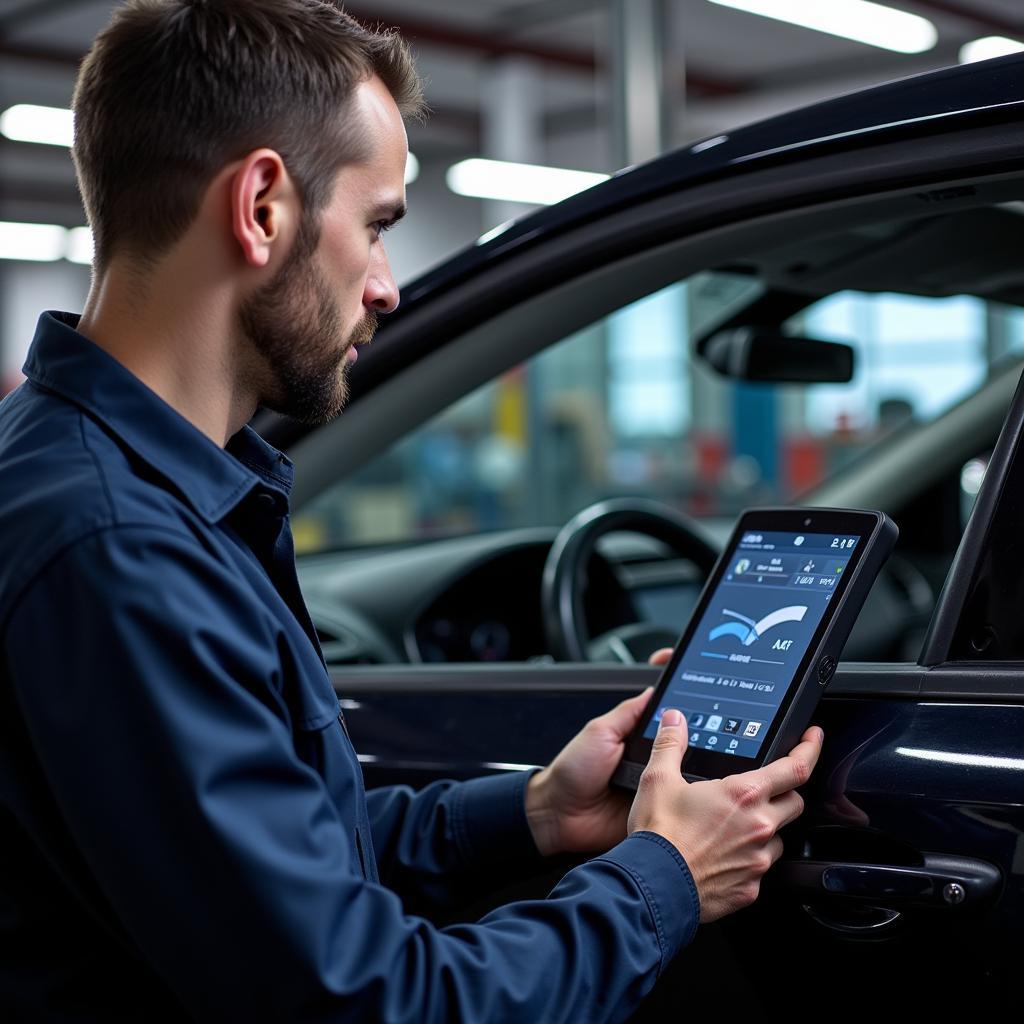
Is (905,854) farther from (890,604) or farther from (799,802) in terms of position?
(890,604)

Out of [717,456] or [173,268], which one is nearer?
[173,268]

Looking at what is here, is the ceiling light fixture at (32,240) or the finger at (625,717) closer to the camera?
the finger at (625,717)

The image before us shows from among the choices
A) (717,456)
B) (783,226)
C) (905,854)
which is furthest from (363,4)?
(905,854)

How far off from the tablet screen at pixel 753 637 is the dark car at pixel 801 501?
0.20ft

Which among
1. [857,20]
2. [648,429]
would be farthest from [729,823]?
[648,429]

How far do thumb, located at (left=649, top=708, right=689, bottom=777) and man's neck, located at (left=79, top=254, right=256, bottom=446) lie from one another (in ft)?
1.51

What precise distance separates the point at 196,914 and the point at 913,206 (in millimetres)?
905

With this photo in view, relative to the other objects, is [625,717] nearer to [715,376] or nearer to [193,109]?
[193,109]

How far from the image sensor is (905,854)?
1.07 m

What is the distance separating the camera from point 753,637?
48.3 inches

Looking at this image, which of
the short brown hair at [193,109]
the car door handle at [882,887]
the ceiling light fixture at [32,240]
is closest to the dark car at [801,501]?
the car door handle at [882,887]

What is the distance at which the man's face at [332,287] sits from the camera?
3.35ft

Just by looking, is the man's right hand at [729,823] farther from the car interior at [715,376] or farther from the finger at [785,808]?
the car interior at [715,376]

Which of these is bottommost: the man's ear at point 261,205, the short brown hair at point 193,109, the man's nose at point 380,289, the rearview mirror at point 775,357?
the rearview mirror at point 775,357
